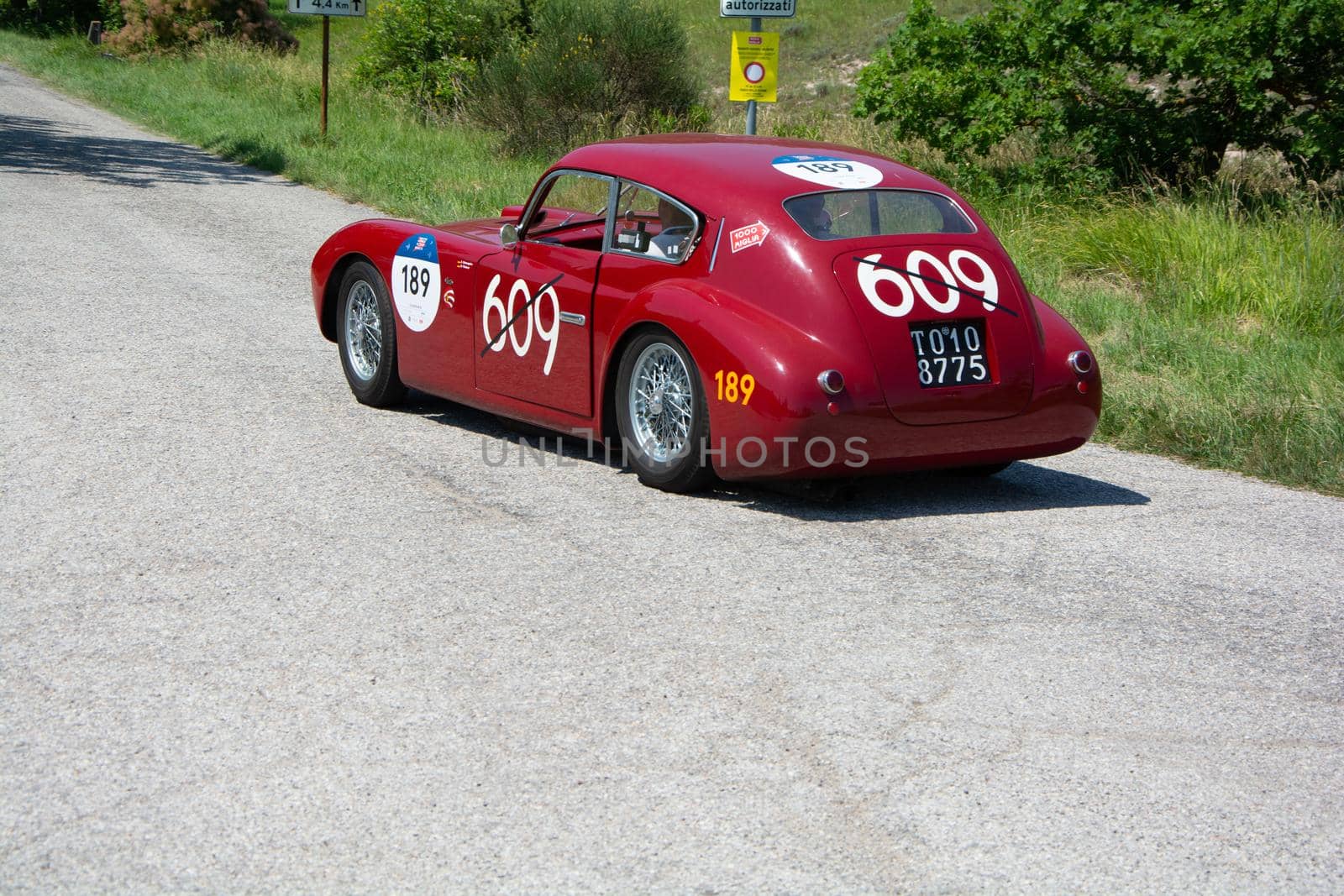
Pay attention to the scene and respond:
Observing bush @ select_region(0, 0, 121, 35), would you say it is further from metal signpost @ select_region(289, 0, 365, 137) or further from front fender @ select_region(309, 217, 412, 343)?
front fender @ select_region(309, 217, 412, 343)

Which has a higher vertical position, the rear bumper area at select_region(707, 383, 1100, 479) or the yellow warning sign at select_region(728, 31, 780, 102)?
the yellow warning sign at select_region(728, 31, 780, 102)

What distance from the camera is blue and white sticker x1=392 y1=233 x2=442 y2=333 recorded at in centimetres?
780

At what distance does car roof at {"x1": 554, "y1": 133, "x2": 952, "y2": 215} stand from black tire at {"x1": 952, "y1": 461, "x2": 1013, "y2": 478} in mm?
1270

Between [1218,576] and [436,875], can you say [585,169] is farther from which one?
[436,875]

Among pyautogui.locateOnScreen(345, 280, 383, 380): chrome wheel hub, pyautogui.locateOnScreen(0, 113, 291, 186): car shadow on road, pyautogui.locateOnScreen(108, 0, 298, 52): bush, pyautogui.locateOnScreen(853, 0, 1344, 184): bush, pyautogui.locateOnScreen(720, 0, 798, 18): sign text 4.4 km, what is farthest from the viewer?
pyautogui.locateOnScreen(108, 0, 298, 52): bush

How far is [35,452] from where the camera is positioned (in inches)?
275

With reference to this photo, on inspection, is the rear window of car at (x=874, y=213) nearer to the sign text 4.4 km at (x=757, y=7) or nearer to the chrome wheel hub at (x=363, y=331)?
the chrome wheel hub at (x=363, y=331)

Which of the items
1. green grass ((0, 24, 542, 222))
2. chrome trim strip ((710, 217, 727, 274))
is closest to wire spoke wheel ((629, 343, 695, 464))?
chrome trim strip ((710, 217, 727, 274))

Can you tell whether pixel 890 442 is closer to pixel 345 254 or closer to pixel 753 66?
pixel 345 254

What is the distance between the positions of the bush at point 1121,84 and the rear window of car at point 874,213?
6.86 metres

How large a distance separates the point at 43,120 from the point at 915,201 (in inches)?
901

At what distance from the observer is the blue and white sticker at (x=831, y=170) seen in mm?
6738

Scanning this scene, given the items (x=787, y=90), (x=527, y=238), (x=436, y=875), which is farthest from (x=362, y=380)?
(x=787, y=90)

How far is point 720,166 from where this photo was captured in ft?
22.4
